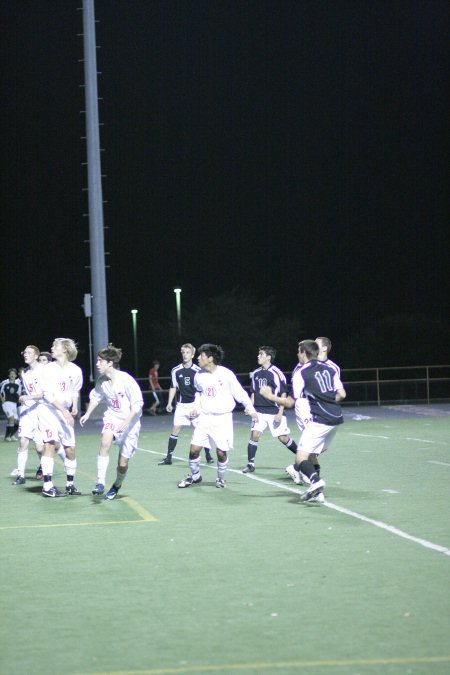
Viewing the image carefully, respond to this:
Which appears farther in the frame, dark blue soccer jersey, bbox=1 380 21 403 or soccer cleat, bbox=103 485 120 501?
dark blue soccer jersey, bbox=1 380 21 403

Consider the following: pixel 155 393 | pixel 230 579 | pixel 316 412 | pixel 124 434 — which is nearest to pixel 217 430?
pixel 124 434

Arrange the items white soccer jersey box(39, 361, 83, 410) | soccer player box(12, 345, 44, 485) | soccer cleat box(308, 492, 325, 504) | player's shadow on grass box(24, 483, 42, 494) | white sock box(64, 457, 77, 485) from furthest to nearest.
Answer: soccer player box(12, 345, 44, 485) → player's shadow on grass box(24, 483, 42, 494) → white sock box(64, 457, 77, 485) → white soccer jersey box(39, 361, 83, 410) → soccer cleat box(308, 492, 325, 504)

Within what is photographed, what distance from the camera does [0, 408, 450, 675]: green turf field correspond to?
625 cm

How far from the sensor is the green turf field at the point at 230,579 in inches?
246

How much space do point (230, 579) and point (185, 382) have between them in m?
11.1

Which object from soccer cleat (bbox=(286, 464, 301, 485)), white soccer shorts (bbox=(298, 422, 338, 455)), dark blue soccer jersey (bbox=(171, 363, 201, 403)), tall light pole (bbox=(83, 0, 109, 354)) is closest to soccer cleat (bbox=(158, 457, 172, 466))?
dark blue soccer jersey (bbox=(171, 363, 201, 403))

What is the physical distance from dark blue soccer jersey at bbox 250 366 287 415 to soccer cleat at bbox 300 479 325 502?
14.4 feet

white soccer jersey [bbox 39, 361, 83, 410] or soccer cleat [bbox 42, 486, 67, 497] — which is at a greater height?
white soccer jersey [bbox 39, 361, 83, 410]

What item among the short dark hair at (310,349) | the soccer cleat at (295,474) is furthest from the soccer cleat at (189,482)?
the short dark hair at (310,349)

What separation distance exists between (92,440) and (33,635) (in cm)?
2082

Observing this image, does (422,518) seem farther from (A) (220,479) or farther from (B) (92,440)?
(B) (92,440)

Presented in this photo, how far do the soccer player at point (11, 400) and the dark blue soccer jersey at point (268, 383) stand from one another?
13.0 m

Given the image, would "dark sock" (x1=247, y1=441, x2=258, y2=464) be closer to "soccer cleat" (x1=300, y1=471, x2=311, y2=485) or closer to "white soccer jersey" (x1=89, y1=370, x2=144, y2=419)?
"soccer cleat" (x1=300, y1=471, x2=311, y2=485)

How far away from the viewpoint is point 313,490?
12484mm
